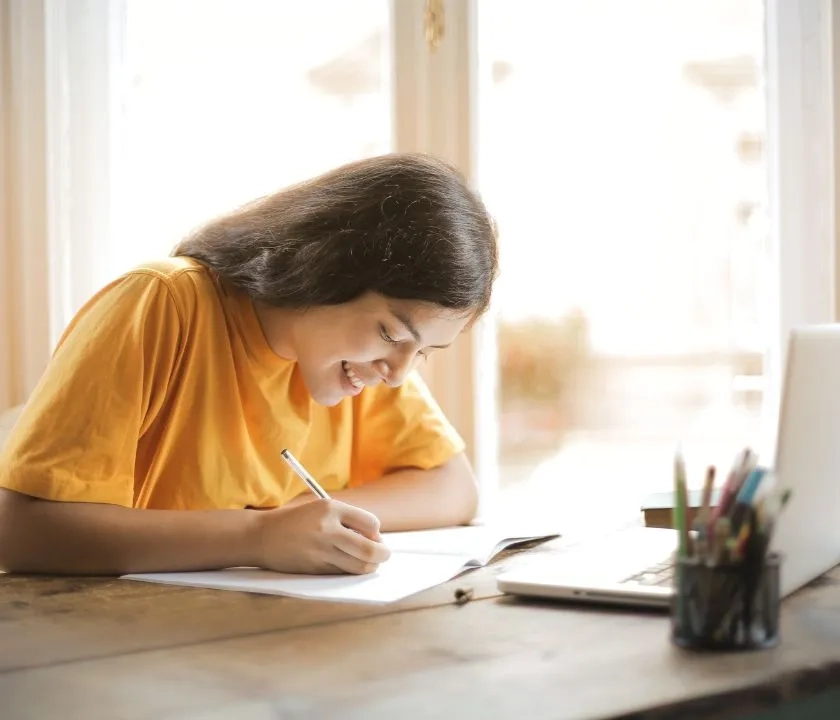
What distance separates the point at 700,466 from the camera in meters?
2.40

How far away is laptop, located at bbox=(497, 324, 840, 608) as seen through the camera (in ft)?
3.10

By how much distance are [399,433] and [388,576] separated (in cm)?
56

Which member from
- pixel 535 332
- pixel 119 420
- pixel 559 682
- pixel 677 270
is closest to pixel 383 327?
pixel 119 420

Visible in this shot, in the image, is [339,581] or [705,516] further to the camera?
[339,581]

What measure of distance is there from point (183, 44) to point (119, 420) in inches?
44.6

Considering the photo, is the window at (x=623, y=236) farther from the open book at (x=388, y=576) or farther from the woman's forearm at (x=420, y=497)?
the open book at (x=388, y=576)

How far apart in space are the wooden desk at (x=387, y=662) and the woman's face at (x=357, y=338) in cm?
43

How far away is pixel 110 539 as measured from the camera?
1.22 metres

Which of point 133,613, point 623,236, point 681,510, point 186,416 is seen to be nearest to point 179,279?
point 186,416

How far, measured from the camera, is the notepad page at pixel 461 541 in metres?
1.30

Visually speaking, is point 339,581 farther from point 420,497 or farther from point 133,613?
point 420,497

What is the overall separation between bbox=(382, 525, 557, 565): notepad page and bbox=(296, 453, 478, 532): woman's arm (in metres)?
0.06

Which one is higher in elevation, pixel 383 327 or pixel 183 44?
pixel 183 44

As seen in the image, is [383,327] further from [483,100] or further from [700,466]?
[700,466]
